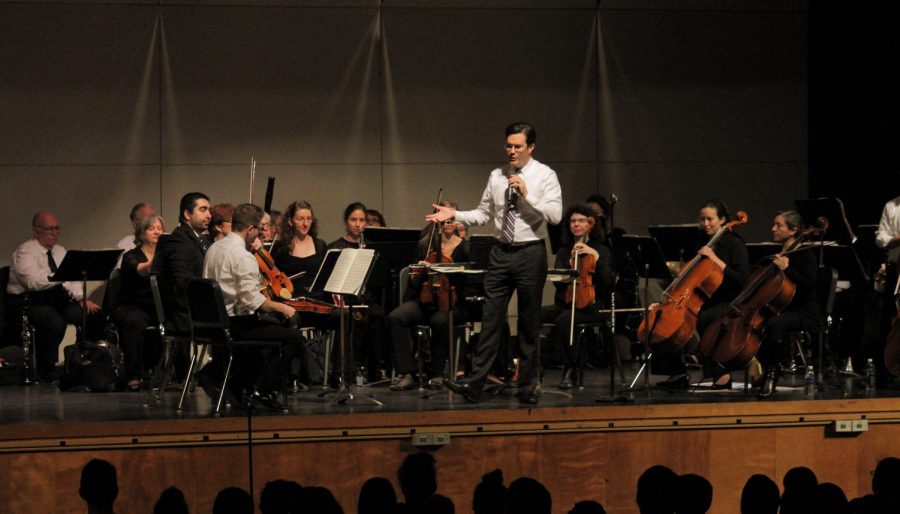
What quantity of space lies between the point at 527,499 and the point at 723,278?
4499mm

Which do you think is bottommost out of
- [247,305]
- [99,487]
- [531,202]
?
[99,487]

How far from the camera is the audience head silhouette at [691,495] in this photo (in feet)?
9.27

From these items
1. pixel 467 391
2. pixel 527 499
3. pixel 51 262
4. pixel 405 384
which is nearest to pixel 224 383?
pixel 467 391

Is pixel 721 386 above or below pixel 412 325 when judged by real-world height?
below

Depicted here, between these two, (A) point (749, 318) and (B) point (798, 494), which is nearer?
(B) point (798, 494)

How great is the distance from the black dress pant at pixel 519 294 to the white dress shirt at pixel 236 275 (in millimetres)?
1242

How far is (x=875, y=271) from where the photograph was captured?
28.0ft

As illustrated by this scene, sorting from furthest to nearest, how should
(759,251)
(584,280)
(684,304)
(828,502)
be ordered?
(759,251) → (584,280) → (684,304) → (828,502)

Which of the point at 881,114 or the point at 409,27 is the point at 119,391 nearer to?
the point at 409,27

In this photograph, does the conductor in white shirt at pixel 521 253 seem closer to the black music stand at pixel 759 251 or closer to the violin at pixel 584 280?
the violin at pixel 584 280

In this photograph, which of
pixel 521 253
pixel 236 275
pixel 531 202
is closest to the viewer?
pixel 236 275

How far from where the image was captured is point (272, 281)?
6805mm

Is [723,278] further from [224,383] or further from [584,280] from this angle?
[224,383]

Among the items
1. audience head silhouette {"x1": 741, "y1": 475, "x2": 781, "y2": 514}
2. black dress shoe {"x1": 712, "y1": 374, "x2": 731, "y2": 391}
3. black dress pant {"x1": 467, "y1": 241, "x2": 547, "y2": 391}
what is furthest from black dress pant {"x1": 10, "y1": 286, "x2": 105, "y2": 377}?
audience head silhouette {"x1": 741, "y1": 475, "x2": 781, "y2": 514}
